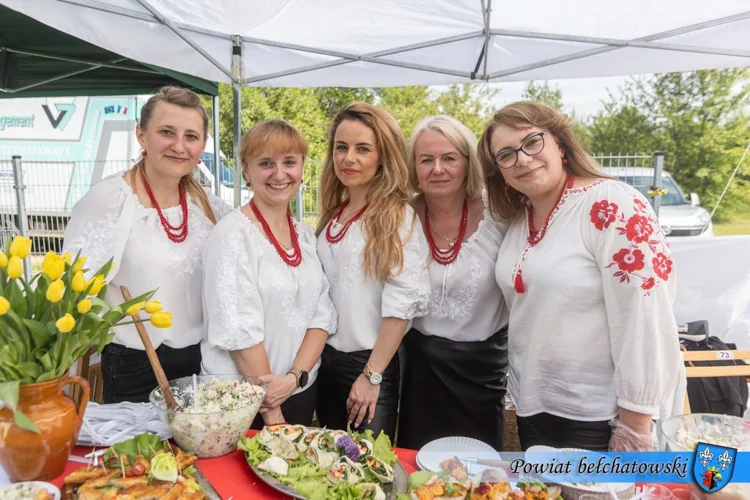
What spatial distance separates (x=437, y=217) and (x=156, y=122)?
1371mm

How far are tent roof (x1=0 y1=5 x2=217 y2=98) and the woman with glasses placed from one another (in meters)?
3.63

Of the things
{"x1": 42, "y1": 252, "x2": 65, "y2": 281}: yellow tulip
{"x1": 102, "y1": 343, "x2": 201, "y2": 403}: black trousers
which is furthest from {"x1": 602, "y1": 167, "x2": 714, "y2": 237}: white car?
{"x1": 42, "y1": 252, "x2": 65, "y2": 281}: yellow tulip

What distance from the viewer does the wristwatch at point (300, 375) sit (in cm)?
218

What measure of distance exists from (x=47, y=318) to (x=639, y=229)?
1.83 metres

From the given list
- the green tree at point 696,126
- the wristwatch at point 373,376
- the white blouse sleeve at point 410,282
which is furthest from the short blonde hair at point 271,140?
the green tree at point 696,126

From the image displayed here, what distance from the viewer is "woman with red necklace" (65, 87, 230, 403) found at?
7.04 ft

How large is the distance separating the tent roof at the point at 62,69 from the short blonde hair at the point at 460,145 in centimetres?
290

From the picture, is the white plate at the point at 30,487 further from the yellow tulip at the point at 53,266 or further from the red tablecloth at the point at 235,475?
the yellow tulip at the point at 53,266

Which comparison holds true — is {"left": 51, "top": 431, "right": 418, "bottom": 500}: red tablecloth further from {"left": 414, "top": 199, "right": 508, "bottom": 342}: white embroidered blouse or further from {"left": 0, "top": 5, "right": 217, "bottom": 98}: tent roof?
{"left": 0, "top": 5, "right": 217, "bottom": 98}: tent roof

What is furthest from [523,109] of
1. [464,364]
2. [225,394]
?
[225,394]

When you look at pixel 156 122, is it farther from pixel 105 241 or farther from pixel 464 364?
pixel 464 364

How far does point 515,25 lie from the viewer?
12.6ft

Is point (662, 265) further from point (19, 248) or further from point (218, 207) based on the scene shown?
point (218, 207)

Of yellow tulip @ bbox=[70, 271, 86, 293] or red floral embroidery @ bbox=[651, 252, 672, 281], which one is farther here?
red floral embroidery @ bbox=[651, 252, 672, 281]
